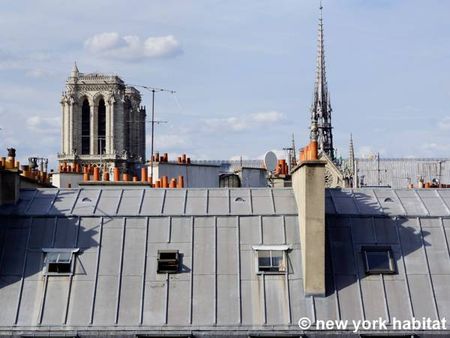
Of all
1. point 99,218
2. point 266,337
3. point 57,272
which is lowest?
point 266,337

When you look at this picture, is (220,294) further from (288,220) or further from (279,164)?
(279,164)

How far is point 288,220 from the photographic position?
33.1m

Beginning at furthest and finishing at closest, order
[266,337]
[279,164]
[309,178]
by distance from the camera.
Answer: [279,164]
[309,178]
[266,337]

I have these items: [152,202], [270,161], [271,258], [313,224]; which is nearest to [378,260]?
[313,224]

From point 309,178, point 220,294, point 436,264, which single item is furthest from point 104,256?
point 436,264

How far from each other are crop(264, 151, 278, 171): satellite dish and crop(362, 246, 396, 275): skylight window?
63.3ft

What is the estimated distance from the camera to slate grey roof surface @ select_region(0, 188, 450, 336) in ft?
99.3

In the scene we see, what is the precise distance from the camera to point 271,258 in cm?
3195

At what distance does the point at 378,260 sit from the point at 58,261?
31.3 feet

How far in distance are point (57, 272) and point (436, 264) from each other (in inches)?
442

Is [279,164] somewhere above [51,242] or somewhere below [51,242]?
above

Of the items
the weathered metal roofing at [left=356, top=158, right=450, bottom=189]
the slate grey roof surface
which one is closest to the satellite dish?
the slate grey roof surface

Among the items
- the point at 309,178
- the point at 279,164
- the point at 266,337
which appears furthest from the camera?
the point at 279,164

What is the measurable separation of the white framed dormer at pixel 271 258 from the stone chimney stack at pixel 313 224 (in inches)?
22.6
